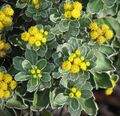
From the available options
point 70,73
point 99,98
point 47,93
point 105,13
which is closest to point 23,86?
point 47,93

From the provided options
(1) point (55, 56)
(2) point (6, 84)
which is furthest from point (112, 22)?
(2) point (6, 84)

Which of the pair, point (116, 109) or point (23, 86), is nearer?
point (23, 86)

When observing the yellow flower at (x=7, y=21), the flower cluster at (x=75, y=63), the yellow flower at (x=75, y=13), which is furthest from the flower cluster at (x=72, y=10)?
the yellow flower at (x=7, y=21)

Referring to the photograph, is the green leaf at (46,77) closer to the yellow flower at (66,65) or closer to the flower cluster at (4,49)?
the yellow flower at (66,65)

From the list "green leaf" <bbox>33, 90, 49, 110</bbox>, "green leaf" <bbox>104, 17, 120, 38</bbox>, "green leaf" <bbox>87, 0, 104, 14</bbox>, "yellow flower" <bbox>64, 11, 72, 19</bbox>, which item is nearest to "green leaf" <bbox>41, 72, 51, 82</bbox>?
"green leaf" <bbox>33, 90, 49, 110</bbox>

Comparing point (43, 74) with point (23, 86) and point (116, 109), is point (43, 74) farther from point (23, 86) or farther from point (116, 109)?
point (116, 109)

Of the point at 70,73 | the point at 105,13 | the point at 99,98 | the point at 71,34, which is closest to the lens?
the point at 70,73
